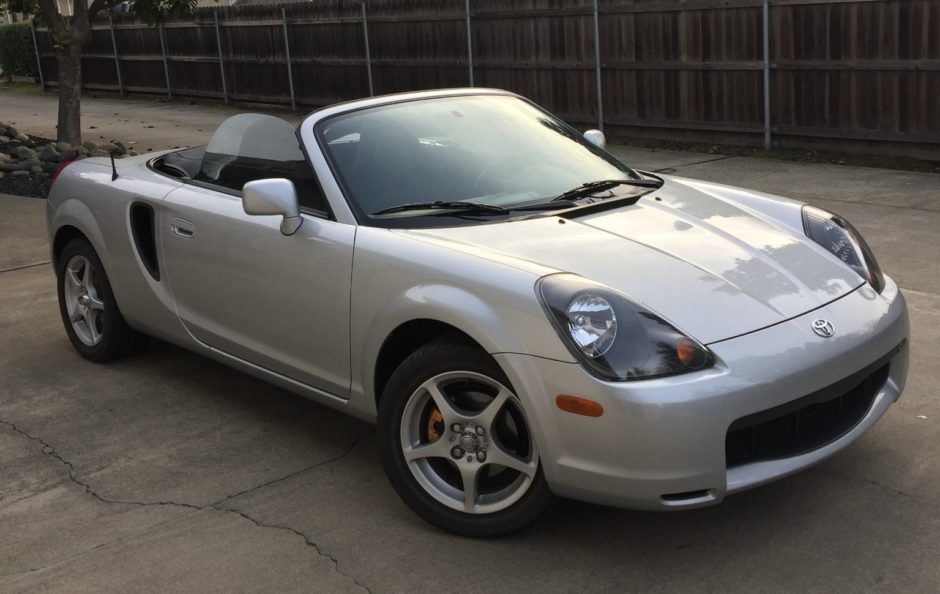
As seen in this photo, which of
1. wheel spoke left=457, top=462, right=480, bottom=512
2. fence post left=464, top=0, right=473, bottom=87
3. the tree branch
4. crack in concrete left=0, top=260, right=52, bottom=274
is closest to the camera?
wheel spoke left=457, top=462, right=480, bottom=512

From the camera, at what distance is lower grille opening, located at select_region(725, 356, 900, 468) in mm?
3453

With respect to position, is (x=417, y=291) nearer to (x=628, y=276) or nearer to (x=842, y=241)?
(x=628, y=276)

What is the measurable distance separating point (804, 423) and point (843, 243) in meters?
1.05

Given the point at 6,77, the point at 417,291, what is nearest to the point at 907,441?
the point at 417,291

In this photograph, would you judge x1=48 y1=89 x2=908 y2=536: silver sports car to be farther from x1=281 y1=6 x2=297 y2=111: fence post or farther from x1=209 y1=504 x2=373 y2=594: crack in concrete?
x1=281 y1=6 x2=297 y2=111: fence post

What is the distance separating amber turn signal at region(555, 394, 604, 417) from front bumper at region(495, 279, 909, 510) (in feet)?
0.05

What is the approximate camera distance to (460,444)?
377 centimetres

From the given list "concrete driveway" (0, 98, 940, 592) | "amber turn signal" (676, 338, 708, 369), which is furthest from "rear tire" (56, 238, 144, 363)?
"amber turn signal" (676, 338, 708, 369)

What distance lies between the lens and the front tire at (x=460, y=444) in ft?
12.0

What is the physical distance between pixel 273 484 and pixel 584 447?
4.95 feet

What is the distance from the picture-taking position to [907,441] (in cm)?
438

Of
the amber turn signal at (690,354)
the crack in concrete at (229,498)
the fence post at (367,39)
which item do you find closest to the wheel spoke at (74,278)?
the crack in concrete at (229,498)

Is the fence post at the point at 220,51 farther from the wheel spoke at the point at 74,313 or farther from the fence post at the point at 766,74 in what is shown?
the wheel spoke at the point at 74,313

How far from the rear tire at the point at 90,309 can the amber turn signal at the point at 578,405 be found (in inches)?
122
